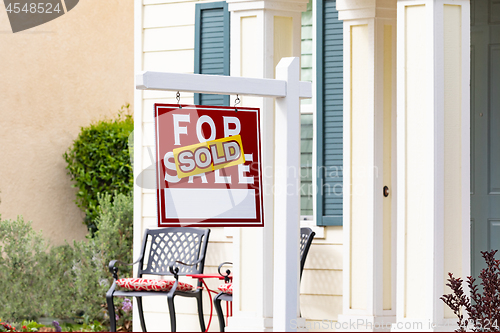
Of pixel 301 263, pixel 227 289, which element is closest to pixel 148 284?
pixel 227 289

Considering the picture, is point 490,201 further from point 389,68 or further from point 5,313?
point 5,313

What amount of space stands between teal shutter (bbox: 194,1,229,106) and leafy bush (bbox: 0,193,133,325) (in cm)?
190

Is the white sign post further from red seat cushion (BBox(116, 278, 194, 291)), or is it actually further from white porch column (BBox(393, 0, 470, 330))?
red seat cushion (BBox(116, 278, 194, 291))

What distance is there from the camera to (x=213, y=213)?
236cm

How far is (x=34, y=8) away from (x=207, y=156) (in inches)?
255

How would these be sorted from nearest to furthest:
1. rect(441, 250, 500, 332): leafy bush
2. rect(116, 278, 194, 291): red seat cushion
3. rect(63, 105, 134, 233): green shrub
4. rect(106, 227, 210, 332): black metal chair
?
rect(441, 250, 500, 332): leafy bush, rect(116, 278, 194, 291): red seat cushion, rect(106, 227, 210, 332): black metal chair, rect(63, 105, 134, 233): green shrub

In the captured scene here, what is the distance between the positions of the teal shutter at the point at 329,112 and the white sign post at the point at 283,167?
2.35 metres

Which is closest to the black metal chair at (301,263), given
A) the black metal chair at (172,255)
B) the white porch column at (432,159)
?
the black metal chair at (172,255)

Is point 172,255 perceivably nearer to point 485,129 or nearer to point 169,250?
point 169,250

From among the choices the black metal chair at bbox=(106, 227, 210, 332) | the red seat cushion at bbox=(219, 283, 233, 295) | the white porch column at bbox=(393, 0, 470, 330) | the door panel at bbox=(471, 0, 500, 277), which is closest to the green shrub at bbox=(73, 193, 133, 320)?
the black metal chair at bbox=(106, 227, 210, 332)

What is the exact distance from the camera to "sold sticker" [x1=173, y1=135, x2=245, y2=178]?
2.33m

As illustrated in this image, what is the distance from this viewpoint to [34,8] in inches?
312

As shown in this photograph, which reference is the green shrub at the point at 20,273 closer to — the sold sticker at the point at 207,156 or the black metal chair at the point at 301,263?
the black metal chair at the point at 301,263

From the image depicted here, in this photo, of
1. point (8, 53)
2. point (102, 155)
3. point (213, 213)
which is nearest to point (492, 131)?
point (213, 213)
